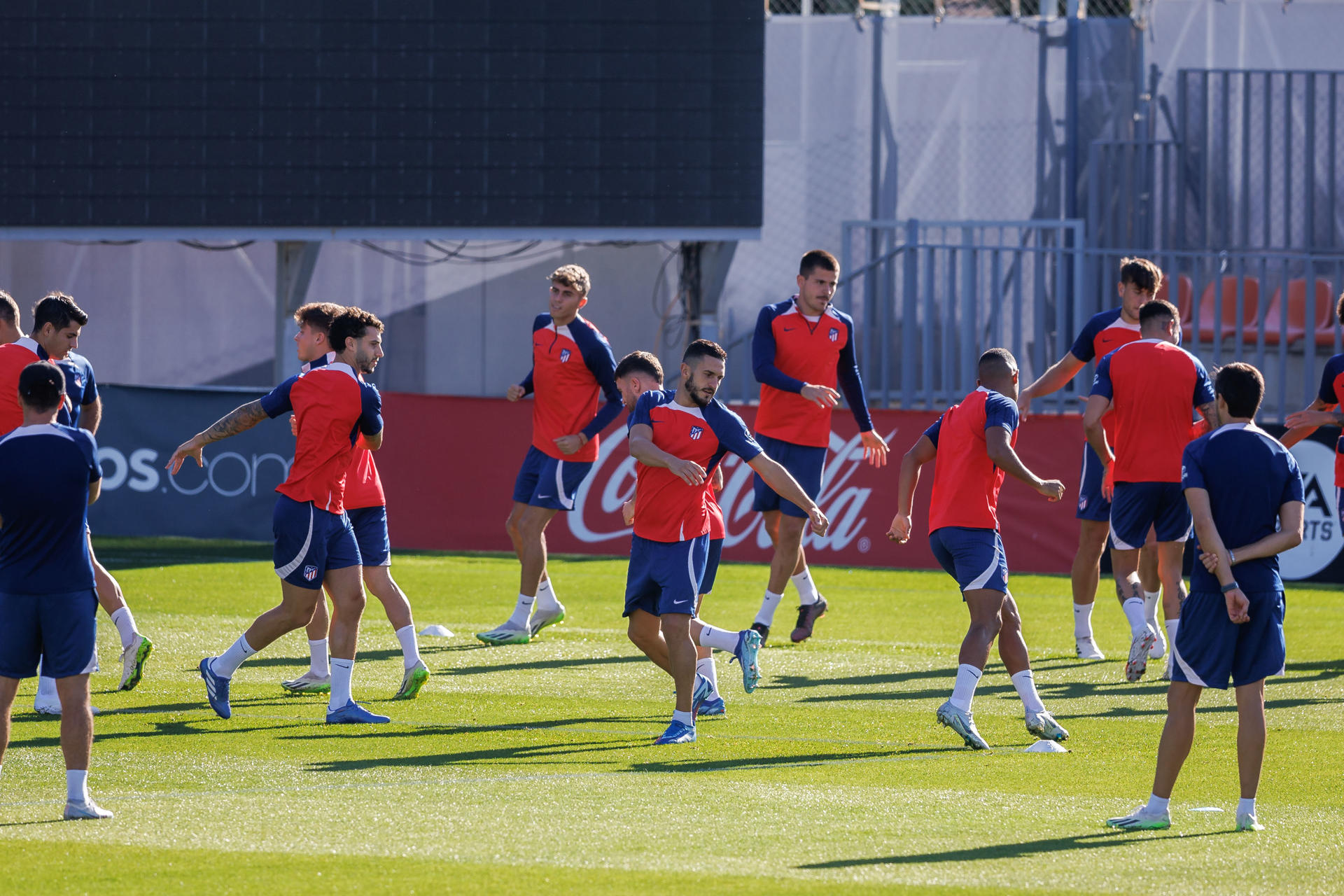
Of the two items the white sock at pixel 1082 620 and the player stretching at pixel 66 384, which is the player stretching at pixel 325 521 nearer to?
the player stretching at pixel 66 384

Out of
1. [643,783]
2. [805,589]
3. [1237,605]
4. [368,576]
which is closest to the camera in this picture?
[1237,605]

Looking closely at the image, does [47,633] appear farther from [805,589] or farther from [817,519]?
[805,589]

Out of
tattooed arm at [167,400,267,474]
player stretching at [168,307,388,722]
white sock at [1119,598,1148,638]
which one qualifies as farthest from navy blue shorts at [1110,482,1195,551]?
tattooed arm at [167,400,267,474]

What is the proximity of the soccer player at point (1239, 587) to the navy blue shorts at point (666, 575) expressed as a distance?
7.47 ft

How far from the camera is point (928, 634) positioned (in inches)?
468

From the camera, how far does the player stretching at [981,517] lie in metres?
7.80

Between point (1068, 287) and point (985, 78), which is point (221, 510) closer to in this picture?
point (1068, 287)

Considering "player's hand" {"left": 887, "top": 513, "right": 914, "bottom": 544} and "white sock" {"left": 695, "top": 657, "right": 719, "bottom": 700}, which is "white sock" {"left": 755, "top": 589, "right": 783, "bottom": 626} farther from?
"player's hand" {"left": 887, "top": 513, "right": 914, "bottom": 544}

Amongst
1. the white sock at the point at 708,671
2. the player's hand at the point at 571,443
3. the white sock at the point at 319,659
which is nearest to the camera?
the white sock at the point at 708,671

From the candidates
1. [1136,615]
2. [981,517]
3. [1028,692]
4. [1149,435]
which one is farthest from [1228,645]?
[1136,615]

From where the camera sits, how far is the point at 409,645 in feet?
28.9

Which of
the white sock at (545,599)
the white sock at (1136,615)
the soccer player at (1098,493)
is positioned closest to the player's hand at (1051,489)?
the white sock at (1136,615)

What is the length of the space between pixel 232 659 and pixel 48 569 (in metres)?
2.14

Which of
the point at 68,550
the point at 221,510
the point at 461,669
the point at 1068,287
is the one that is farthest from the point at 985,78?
the point at 68,550
